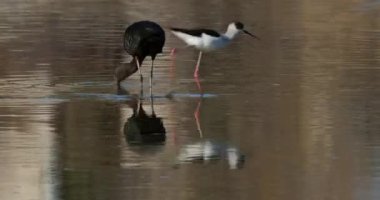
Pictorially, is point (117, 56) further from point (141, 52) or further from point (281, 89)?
point (281, 89)

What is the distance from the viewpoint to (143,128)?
12180 millimetres

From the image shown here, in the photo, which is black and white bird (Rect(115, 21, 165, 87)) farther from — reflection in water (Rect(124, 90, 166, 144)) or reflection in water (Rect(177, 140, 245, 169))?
reflection in water (Rect(177, 140, 245, 169))

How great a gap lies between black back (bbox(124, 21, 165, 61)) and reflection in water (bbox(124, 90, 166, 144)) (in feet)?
6.35

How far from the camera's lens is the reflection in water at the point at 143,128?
11.5m

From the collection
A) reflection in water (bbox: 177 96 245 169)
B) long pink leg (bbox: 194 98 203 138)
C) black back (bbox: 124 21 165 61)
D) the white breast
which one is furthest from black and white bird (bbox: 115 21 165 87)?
reflection in water (bbox: 177 96 245 169)

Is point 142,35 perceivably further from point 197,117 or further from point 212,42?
point 197,117

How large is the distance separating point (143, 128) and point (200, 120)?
0.73 m

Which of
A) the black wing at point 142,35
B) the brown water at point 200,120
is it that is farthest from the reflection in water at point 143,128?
A: the black wing at point 142,35

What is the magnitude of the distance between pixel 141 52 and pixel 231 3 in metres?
17.2

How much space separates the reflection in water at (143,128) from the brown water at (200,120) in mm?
31

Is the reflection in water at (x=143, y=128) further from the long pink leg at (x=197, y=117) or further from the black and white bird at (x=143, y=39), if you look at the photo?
the black and white bird at (x=143, y=39)

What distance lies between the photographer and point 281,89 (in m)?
14.6

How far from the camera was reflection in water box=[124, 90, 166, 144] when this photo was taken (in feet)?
37.8

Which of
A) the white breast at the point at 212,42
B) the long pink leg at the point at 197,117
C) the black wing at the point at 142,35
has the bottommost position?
the long pink leg at the point at 197,117
